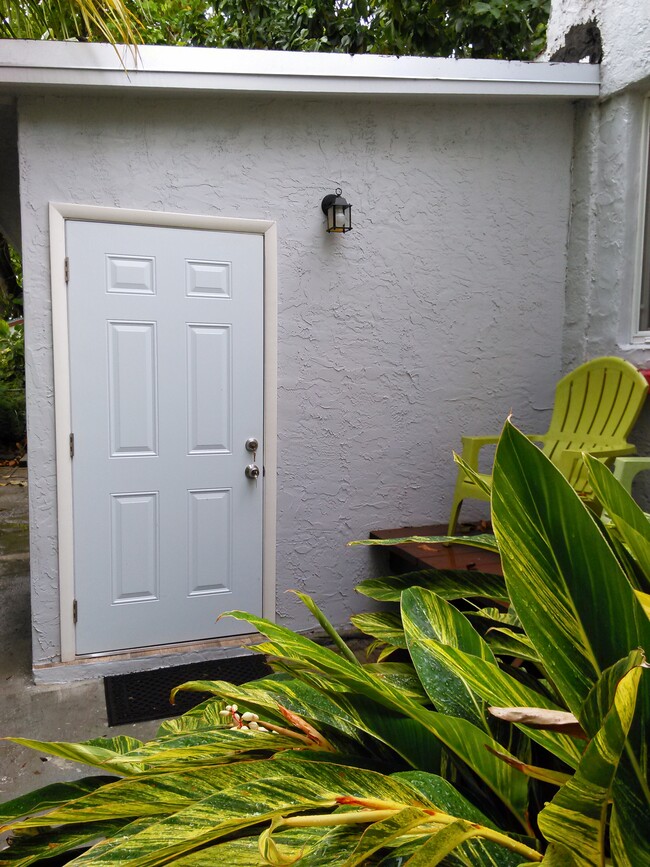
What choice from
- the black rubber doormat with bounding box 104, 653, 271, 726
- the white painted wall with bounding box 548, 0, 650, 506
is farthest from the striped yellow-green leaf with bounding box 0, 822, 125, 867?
the white painted wall with bounding box 548, 0, 650, 506

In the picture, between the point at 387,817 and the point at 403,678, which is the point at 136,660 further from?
the point at 387,817

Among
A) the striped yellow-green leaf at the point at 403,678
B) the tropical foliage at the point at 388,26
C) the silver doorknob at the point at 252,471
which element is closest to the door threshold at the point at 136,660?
the silver doorknob at the point at 252,471

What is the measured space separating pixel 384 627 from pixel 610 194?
3769 millimetres

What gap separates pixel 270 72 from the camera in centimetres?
345

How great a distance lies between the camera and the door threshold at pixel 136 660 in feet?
11.7

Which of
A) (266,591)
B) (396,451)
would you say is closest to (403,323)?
(396,451)

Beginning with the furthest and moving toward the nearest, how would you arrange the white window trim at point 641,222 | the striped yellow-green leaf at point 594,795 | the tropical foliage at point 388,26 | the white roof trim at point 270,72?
the tropical foliage at point 388,26 < the white window trim at point 641,222 < the white roof trim at point 270,72 < the striped yellow-green leaf at point 594,795

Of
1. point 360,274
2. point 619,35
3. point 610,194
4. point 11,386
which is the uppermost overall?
point 619,35

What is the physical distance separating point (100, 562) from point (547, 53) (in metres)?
4.13

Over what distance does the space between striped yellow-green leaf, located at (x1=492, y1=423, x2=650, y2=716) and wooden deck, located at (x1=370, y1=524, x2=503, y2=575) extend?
2.92m

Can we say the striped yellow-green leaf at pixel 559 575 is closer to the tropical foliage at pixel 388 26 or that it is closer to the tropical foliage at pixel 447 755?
the tropical foliage at pixel 447 755

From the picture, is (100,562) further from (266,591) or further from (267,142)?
(267,142)

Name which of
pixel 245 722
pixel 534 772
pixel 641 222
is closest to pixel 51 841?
pixel 245 722

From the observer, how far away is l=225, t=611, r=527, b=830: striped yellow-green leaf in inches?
23.9
